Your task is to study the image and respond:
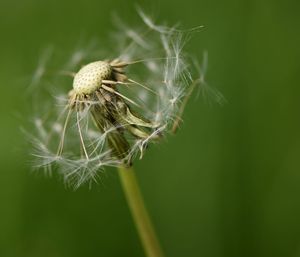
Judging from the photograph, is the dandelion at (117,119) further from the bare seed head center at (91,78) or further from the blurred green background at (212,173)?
the blurred green background at (212,173)

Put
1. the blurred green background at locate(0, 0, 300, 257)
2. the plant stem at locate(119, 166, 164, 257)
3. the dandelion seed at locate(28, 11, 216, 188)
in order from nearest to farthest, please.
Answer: the dandelion seed at locate(28, 11, 216, 188) → the plant stem at locate(119, 166, 164, 257) → the blurred green background at locate(0, 0, 300, 257)

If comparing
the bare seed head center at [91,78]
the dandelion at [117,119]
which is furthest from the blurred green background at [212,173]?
the bare seed head center at [91,78]

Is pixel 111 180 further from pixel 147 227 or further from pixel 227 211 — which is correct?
pixel 147 227

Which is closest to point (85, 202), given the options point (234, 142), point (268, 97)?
point (234, 142)

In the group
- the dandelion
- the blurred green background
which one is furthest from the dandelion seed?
the blurred green background

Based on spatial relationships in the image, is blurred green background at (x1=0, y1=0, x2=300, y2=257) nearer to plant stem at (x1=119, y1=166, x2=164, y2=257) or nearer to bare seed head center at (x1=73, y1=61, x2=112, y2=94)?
plant stem at (x1=119, y1=166, x2=164, y2=257)

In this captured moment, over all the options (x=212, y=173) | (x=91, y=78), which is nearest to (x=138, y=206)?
(x=91, y=78)
